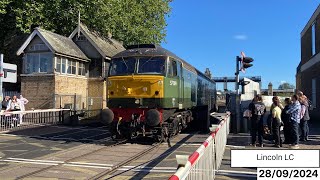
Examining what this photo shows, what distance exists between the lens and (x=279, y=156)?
4.30 m

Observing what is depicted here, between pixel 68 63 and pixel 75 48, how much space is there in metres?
2.53

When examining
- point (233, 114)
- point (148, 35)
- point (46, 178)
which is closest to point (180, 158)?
point (46, 178)

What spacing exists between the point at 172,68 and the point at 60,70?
1745cm

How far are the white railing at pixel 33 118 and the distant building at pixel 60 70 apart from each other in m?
3.02

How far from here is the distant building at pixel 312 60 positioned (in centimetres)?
2597

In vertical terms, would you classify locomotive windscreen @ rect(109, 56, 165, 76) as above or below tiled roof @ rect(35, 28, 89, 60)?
below

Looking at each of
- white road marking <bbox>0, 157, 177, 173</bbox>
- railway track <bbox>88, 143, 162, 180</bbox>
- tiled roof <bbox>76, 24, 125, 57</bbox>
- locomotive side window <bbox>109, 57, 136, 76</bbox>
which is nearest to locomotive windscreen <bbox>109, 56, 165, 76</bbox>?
locomotive side window <bbox>109, 57, 136, 76</bbox>

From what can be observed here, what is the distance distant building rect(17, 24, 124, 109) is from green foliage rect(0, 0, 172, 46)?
92.9 inches

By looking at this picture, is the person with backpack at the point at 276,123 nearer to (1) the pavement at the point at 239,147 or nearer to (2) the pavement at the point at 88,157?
(1) the pavement at the point at 239,147

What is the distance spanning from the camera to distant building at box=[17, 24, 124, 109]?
1151 inches

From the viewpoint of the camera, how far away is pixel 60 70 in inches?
1184

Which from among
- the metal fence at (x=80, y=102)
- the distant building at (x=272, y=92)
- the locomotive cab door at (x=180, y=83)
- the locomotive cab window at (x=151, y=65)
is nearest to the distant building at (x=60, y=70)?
the metal fence at (x=80, y=102)

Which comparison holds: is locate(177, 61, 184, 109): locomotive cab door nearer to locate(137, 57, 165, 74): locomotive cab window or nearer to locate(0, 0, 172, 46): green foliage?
locate(137, 57, 165, 74): locomotive cab window

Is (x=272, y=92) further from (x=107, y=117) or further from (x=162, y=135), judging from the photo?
(x=107, y=117)
